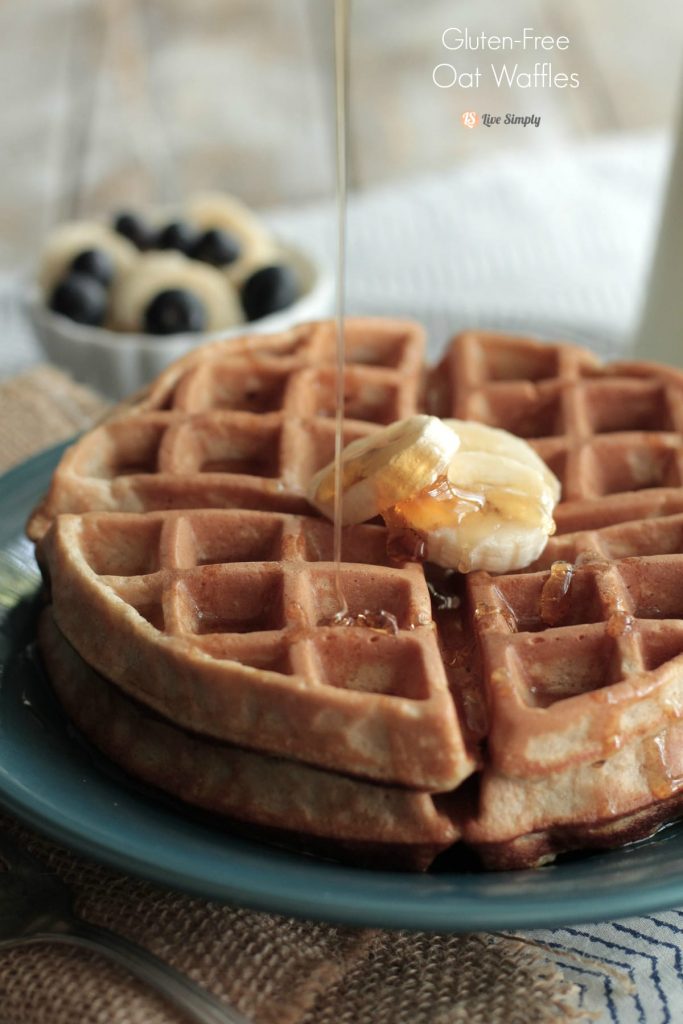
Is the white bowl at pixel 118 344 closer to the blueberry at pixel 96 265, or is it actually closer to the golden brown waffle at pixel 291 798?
the blueberry at pixel 96 265

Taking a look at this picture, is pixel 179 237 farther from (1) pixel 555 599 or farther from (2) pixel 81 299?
(1) pixel 555 599

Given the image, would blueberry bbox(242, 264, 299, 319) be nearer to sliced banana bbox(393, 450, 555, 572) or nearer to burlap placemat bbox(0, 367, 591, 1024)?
sliced banana bbox(393, 450, 555, 572)

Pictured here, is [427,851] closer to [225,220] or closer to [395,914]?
[395,914]

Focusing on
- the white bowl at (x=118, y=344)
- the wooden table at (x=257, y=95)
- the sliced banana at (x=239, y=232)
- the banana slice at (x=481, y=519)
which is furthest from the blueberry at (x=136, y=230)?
the banana slice at (x=481, y=519)

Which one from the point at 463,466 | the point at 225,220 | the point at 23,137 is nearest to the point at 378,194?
the point at 225,220

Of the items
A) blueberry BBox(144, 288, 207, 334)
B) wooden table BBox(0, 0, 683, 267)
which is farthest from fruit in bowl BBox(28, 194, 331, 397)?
wooden table BBox(0, 0, 683, 267)

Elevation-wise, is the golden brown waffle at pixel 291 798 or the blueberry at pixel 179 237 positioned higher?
the blueberry at pixel 179 237

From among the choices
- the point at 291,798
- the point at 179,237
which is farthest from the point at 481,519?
the point at 179,237
